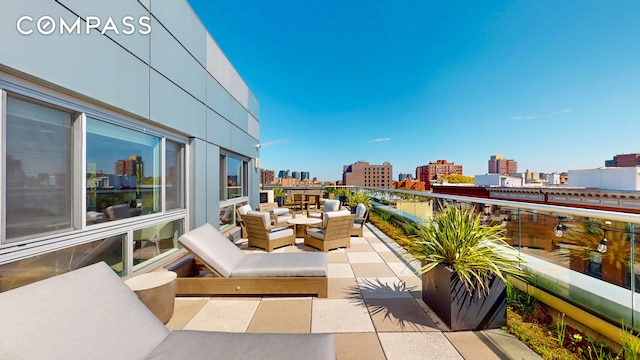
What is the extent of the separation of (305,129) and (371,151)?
20.4 metres

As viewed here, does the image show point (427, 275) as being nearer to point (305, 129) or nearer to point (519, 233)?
point (519, 233)

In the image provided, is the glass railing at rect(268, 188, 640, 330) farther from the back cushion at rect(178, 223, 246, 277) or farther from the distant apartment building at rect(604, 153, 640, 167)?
the distant apartment building at rect(604, 153, 640, 167)

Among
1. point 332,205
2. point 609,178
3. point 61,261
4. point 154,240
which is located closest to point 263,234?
point 154,240

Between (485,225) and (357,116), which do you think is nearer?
(485,225)

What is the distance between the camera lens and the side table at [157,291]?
85.8 inches

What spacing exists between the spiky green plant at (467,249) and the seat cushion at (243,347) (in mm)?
1383

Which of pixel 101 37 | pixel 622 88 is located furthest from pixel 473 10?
pixel 622 88

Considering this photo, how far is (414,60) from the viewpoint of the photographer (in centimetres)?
1535

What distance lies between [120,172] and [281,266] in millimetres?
2149

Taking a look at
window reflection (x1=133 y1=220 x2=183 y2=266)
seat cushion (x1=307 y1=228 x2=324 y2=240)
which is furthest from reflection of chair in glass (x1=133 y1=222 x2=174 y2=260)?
seat cushion (x1=307 y1=228 x2=324 y2=240)

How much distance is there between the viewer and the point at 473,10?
10047 millimetres

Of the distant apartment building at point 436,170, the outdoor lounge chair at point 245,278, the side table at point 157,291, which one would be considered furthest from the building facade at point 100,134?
the distant apartment building at point 436,170

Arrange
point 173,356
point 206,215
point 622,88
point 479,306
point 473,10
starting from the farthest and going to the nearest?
1. point 622,88
2. point 473,10
3. point 206,215
4. point 479,306
5. point 173,356

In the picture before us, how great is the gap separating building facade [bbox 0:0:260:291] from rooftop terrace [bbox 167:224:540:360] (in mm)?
1194
